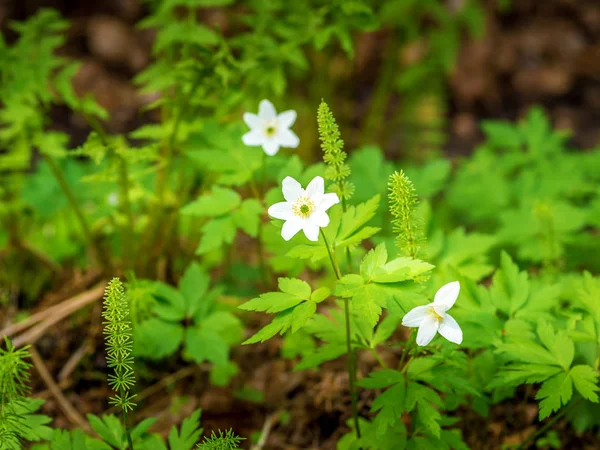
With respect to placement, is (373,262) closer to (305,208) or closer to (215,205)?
(305,208)

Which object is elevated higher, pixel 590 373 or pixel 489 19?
pixel 489 19

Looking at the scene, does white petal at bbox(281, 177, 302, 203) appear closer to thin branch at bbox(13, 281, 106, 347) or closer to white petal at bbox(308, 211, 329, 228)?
white petal at bbox(308, 211, 329, 228)

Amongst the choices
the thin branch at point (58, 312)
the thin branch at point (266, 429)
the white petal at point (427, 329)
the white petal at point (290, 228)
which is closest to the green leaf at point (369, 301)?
the white petal at point (427, 329)

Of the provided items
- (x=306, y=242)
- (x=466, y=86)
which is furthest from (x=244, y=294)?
(x=466, y=86)

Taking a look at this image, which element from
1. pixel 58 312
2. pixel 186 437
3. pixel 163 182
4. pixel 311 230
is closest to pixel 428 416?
pixel 311 230

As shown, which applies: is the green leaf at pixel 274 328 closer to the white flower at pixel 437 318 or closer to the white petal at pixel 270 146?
the white flower at pixel 437 318

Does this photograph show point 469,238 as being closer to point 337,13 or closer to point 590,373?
point 590,373
